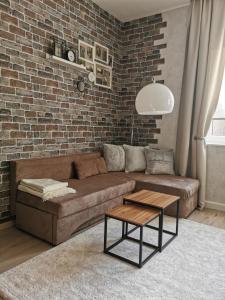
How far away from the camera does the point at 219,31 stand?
3.11 m

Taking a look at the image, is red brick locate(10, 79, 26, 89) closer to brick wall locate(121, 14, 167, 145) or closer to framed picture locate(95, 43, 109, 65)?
framed picture locate(95, 43, 109, 65)

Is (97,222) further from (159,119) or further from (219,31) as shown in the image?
(219,31)

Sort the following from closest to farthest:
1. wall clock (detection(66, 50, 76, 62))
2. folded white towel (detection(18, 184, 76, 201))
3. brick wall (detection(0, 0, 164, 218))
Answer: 1. folded white towel (detection(18, 184, 76, 201))
2. brick wall (detection(0, 0, 164, 218))
3. wall clock (detection(66, 50, 76, 62))

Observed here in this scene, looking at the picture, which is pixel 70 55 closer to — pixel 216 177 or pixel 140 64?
pixel 140 64

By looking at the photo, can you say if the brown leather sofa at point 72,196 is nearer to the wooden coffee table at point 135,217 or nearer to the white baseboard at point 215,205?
the white baseboard at point 215,205

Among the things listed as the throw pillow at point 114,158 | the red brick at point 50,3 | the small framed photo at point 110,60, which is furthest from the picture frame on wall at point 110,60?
the throw pillow at point 114,158

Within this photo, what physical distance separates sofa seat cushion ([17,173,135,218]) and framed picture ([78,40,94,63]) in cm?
177

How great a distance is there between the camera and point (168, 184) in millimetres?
2965

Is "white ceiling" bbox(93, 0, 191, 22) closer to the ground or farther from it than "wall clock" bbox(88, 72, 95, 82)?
farther from it

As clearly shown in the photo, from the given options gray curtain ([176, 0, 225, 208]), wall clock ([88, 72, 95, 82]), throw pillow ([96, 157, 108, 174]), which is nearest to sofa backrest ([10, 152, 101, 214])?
throw pillow ([96, 157, 108, 174])

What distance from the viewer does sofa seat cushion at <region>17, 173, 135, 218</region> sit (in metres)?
2.15

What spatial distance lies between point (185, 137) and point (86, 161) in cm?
151

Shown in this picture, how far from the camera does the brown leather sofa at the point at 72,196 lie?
7.12 ft

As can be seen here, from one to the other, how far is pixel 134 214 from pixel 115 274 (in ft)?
1.59
